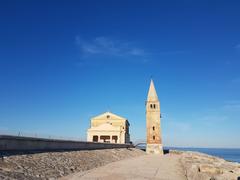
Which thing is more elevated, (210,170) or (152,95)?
(152,95)

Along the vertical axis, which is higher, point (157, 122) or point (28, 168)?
point (157, 122)

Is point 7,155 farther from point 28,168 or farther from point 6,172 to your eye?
point 6,172

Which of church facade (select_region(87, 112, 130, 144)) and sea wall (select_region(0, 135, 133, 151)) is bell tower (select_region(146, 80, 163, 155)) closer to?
church facade (select_region(87, 112, 130, 144))

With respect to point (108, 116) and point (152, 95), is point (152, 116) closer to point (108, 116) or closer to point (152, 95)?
point (152, 95)

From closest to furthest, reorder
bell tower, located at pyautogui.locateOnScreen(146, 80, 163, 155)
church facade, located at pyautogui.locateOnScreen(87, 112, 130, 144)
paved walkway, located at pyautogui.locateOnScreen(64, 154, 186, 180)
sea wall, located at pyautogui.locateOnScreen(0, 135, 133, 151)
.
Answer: sea wall, located at pyautogui.locateOnScreen(0, 135, 133, 151) < paved walkway, located at pyautogui.locateOnScreen(64, 154, 186, 180) < church facade, located at pyautogui.locateOnScreen(87, 112, 130, 144) < bell tower, located at pyautogui.locateOnScreen(146, 80, 163, 155)

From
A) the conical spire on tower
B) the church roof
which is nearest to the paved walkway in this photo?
the conical spire on tower

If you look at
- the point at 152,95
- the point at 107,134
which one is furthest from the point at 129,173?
the point at 152,95

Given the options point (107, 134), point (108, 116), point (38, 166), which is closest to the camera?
point (38, 166)

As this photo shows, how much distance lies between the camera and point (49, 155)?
1966cm

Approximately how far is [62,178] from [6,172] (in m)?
3.56

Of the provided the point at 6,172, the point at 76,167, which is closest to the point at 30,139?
the point at 76,167

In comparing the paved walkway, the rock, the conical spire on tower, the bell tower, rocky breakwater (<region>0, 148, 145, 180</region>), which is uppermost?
the conical spire on tower

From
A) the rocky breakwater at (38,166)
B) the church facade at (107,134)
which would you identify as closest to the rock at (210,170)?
the rocky breakwater at (38,166)

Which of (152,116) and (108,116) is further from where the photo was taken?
(108,116)
